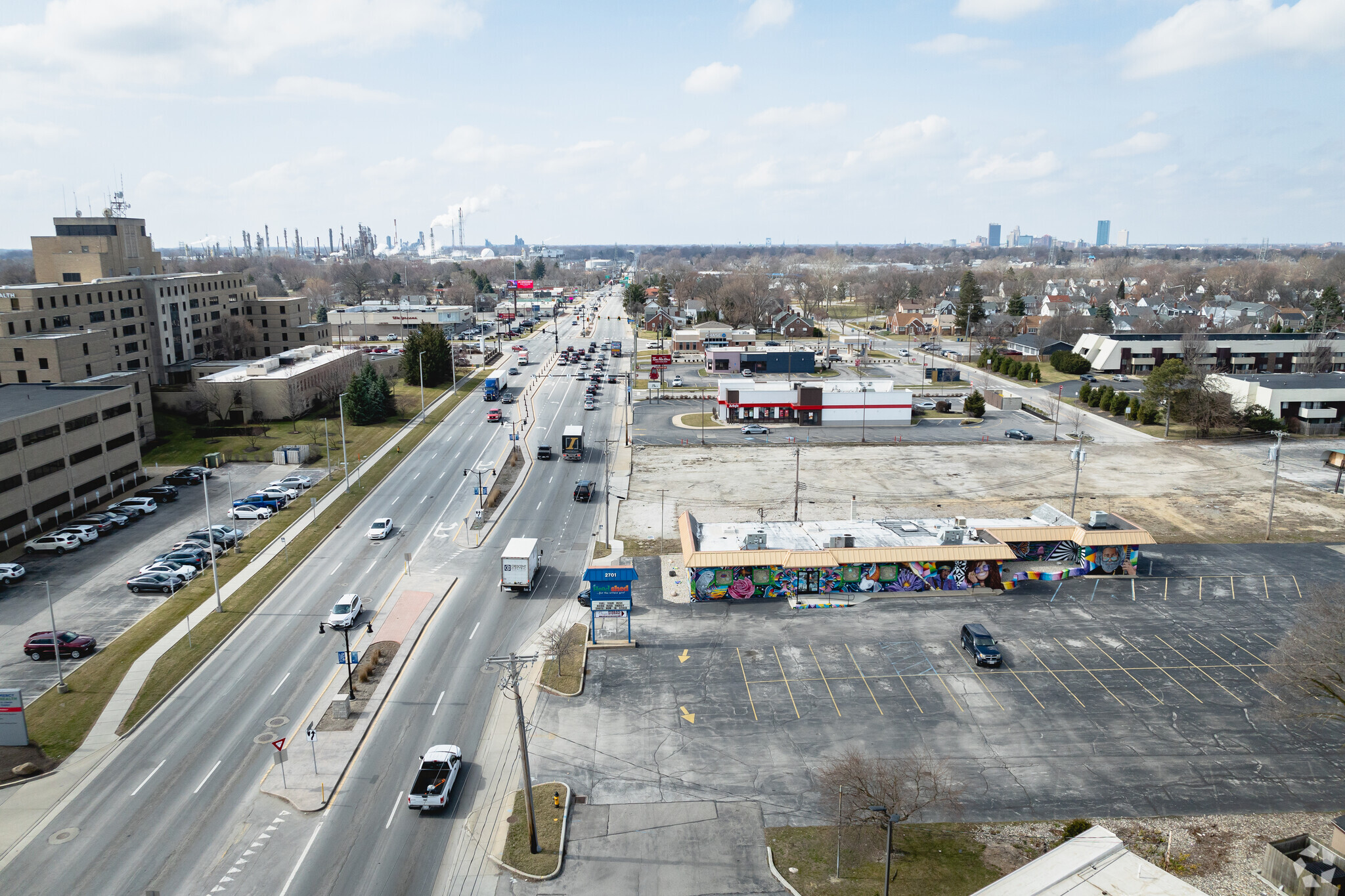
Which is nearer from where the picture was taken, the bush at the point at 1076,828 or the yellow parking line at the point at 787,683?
the bush at the point at 1076,828

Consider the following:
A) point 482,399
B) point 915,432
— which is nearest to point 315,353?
point 482,399

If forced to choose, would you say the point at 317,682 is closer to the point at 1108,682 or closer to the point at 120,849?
the point at 120,849

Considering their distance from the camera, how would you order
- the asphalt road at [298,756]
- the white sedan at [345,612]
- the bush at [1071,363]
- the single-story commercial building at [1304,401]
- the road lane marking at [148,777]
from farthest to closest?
the bush at [1071,363]
the single-story commercial building at [1304,401]
the white sedan at [345,612]
the road lane marking at [148,777]
the asphalt road at [298,756]

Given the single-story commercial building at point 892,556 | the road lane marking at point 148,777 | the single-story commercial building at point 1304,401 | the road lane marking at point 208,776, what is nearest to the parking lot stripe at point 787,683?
the single-story commercial building at point 892,556

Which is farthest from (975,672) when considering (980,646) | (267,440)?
(267,440)

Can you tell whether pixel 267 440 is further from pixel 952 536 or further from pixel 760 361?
pixel 760 361

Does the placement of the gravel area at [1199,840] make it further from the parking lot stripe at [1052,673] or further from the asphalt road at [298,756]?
the asphalt road at [298,756]

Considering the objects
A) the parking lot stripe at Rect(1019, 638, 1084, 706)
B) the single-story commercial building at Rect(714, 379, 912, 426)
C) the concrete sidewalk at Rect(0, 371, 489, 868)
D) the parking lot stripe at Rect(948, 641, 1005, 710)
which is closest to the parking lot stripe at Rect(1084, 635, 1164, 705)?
the parking lot stripe at Rect(1019, 638, 1084, 706)
